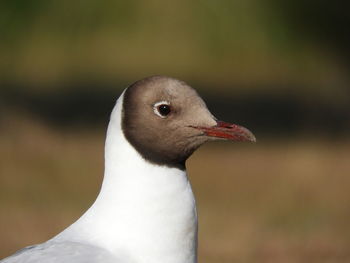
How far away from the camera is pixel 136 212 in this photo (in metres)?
4.16

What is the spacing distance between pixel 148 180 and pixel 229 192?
15.6ft

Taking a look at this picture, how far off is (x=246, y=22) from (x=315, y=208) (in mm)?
5313

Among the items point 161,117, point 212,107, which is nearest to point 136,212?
point 161,117

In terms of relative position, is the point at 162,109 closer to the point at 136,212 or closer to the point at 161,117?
the point at 161,117

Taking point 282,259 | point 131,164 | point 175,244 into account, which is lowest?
point 282,259

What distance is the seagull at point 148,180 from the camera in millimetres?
4141

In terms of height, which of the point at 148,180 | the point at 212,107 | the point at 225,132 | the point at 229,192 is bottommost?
the point at 229,192

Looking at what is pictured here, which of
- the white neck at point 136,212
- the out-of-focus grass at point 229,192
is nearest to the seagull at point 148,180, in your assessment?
the white neck at point 136,212

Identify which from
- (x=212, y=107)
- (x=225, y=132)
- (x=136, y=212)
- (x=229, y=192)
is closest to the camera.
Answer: (x=136, y=212)

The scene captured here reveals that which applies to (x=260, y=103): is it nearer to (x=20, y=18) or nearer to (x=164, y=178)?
(x=20, y=18)

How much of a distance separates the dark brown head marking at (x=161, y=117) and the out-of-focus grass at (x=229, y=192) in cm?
277

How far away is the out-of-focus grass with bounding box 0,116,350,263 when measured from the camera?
7.20 meters

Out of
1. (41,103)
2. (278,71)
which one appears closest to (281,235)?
(41,103)

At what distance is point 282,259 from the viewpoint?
6949 millimetres
